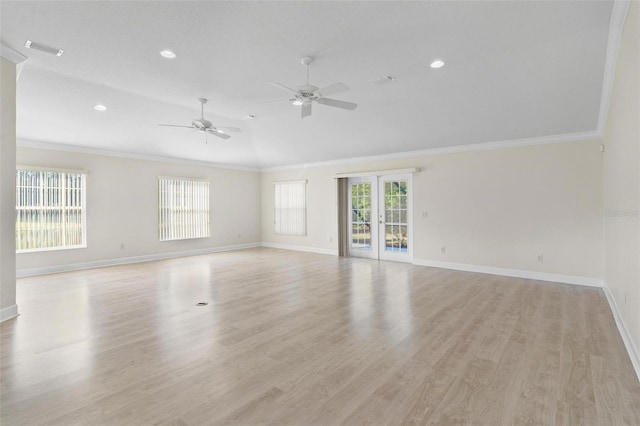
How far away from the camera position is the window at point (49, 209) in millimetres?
6051

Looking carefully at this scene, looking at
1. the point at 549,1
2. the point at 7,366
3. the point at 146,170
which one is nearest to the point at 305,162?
the point at 146,170

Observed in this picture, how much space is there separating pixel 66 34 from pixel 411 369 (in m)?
4.70

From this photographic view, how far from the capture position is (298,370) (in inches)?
98.0

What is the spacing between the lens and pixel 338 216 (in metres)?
8.49

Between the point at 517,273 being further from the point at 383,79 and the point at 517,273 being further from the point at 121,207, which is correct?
the point at 121,207

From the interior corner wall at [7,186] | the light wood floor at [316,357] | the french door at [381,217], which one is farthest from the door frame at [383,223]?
the interior corner wall at [7,186]

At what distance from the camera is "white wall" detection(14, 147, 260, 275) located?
6355 millimetres

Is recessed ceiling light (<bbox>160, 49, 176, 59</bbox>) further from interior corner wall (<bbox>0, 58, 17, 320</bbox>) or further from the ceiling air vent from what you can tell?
interior corner wall (<bbox>0, 58, 17, 320</bbox>)

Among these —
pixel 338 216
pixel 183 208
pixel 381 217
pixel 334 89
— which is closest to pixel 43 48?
pixel 334 89

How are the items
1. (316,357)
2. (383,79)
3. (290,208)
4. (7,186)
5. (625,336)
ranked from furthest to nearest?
(290,208), (383,79), (7,186), (625,336), (316,357)

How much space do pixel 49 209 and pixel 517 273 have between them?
30.6 feet

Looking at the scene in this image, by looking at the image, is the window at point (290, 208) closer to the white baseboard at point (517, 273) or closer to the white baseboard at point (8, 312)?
the white baseboard at point (517, 273)

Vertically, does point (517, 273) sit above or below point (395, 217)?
below

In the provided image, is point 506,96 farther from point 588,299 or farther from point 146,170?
point 146,170
